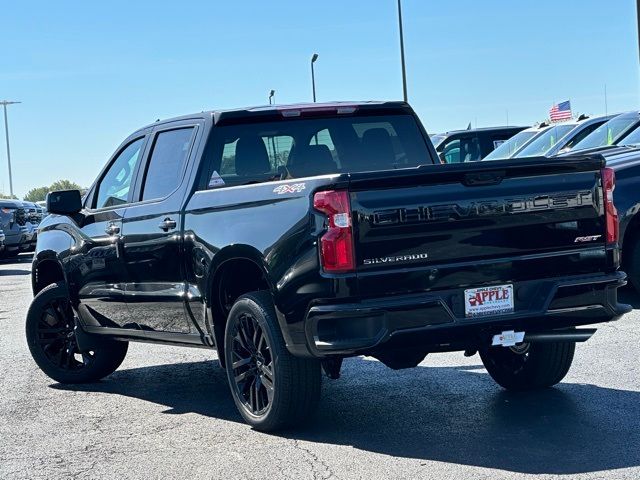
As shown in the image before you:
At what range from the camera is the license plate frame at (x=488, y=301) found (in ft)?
20.6

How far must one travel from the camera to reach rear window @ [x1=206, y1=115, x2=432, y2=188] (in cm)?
771

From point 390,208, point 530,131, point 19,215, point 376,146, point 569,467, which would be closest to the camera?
point 569,467

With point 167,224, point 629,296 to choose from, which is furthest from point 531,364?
point 629,296

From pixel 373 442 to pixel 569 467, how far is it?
3.99 feet

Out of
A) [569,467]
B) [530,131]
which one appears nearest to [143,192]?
[569,467]

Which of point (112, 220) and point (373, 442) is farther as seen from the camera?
point (112, 220)

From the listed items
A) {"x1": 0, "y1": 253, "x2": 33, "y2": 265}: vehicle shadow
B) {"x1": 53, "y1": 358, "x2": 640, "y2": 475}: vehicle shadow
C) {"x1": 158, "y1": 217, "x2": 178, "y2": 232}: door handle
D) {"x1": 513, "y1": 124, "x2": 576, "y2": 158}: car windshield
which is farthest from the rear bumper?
{"x1": 0, "y1": 253, "x2": 33, "y2": 265}: vehicle shadow

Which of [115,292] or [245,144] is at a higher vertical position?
[245,144]

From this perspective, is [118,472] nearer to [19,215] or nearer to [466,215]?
[466,215]

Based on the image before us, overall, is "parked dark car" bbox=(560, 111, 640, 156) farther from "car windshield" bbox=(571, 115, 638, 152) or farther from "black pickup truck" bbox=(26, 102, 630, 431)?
"black pickup truck" bbox=(26, 102, 630, 431)

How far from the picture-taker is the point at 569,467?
223 inches

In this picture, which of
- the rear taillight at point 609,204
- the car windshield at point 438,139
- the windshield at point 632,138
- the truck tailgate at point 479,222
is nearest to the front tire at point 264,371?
the truck tailgate at point 479,222

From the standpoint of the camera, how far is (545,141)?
17578 millimetres

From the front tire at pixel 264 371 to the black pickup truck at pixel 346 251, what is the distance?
11mm
